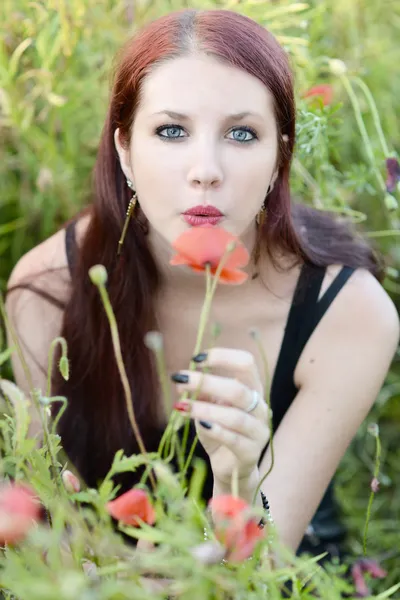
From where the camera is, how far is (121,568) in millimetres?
532

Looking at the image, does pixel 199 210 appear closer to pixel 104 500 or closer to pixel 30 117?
pixel 104 500

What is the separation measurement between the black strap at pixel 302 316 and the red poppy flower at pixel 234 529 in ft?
2.89

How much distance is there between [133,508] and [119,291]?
838mm

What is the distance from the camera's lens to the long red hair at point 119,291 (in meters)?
1.35

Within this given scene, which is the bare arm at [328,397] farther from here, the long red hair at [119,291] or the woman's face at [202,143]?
the woman's face at [202,143]

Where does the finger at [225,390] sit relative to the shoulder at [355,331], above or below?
above

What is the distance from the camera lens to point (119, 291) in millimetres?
1410

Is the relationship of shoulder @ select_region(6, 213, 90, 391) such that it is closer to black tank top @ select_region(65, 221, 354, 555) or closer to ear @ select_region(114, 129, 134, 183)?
black tank top @ select_region(65, 221, 354, 555)

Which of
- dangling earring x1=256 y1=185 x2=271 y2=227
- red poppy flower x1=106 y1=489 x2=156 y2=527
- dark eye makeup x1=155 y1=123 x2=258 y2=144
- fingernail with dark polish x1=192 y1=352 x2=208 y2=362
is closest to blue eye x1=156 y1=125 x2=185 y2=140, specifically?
dark eye makeup x1=155 y1=123 x2=258 y2=144

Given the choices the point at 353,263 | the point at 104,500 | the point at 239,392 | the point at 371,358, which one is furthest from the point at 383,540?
the point at 104,500

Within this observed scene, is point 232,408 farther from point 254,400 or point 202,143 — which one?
point 202,143

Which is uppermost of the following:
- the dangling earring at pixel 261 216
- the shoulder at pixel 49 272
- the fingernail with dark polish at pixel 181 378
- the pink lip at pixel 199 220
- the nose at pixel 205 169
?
the nose at pixel 205 169

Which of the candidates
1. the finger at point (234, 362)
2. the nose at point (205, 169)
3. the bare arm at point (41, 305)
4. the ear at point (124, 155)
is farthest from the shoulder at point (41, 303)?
the finger at point (234, 362)

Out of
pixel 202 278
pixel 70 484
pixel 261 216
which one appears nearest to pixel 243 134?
pixel 261 216
